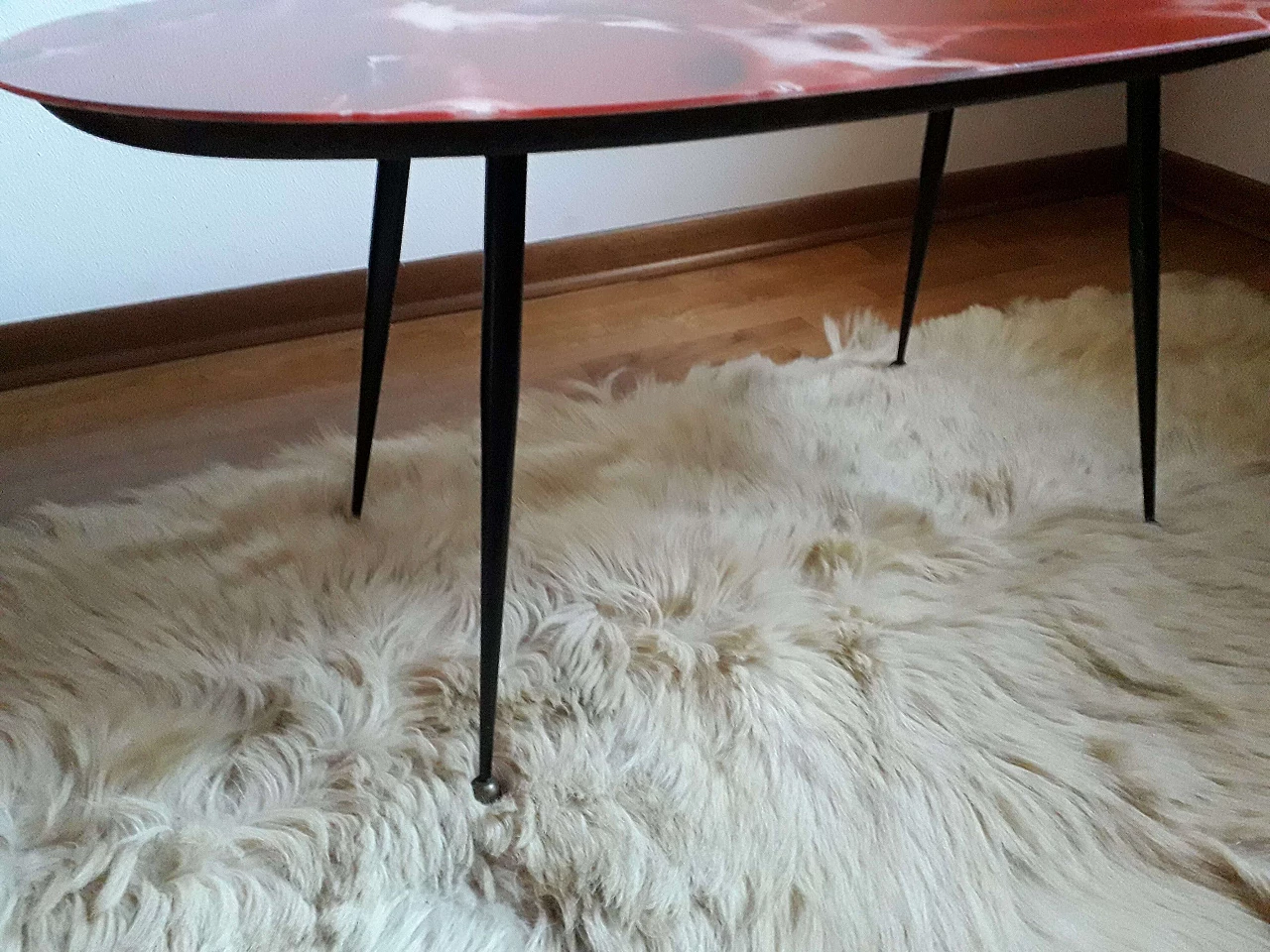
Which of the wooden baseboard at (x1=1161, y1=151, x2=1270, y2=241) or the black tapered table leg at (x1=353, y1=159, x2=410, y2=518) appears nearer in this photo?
the black tapered table leg at (x1=353, y1=159, x2=410, y2=518)

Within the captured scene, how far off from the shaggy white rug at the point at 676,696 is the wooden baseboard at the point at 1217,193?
2.31ft

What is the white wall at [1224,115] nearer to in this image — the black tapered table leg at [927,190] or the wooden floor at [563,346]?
the wooden floor at [563,346]

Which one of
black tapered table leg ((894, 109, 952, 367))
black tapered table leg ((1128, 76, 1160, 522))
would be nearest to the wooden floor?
black tapered table leg ((894, 109, 952, 367))

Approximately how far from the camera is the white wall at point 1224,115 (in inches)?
67.6

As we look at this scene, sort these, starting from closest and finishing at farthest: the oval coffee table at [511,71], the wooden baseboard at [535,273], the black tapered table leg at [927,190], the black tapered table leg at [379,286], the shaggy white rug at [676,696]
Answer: the oval coffee table at [511,71] < the shaggy white rug at [676,696] < the black tapered table leg at [379,286] < the black tapered table leg at [927,190] < the wooden baseboard at [535,273]

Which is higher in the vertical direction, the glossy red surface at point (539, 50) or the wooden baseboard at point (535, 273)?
the glossy red surface at point (539, 50)

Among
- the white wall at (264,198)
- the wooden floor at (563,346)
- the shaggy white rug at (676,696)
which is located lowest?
the shaggy white rug at (676,696)

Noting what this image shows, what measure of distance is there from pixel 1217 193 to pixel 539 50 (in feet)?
5.35

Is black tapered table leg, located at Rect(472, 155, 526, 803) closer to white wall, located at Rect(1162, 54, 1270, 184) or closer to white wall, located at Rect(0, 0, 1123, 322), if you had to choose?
white wall, located at Rect(0, 0, 1123, 322)

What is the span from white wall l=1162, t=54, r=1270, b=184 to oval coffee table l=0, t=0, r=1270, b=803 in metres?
1.11

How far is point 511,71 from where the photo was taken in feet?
2.06

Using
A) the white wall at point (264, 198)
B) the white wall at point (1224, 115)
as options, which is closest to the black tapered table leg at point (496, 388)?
the white wall at point (264, 198)

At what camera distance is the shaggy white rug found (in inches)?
27.0

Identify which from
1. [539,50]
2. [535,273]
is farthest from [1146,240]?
[535,273]
